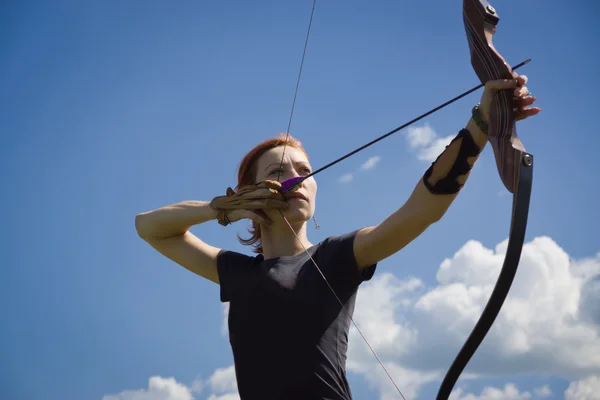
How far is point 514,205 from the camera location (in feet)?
5.24

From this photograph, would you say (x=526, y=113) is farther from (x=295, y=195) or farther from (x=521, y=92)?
(x=295, y=195)

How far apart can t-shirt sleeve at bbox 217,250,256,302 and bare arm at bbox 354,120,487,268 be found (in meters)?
0.43

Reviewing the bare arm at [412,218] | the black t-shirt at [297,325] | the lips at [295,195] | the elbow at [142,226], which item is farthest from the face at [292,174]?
the elbow at [142,226]

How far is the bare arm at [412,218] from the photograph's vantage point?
185 centimetres

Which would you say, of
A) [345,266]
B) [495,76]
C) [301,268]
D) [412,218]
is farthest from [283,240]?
[495,76]

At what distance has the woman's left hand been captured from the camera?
171cm

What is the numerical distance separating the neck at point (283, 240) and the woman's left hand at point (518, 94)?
88 centimetres

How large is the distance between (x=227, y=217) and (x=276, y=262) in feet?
1.09

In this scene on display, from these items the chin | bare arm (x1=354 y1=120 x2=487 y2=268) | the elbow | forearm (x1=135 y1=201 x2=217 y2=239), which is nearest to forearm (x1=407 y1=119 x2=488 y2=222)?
bare arm (x1=354 y1=120 x2=487 y2=268)

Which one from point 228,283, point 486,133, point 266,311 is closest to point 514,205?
point 486,133

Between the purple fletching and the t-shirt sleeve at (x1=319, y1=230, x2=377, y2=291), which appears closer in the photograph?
the t-shirt sleeve at (x1=319, y1=230, x2=377, y2=291)

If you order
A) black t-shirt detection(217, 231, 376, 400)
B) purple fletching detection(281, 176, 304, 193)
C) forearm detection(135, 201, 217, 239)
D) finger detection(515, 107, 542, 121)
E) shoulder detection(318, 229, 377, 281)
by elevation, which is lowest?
black t-shirt detection(217, 231, 376, 400)

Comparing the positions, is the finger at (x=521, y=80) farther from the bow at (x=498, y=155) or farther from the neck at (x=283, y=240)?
the neck at (x=283, y=240)

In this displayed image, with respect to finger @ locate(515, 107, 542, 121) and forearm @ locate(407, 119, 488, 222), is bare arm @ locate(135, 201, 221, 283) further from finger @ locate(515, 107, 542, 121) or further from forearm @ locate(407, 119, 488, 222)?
finger @ locate(515, 107, 542, 121)
